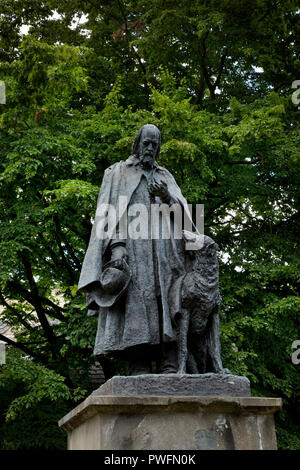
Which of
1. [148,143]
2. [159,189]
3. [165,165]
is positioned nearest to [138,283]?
[159,189]

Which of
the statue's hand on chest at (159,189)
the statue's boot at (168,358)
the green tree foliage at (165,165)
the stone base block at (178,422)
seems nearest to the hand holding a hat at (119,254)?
the statue's hand on chest at (159,189)

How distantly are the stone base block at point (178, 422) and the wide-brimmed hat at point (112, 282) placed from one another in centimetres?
90

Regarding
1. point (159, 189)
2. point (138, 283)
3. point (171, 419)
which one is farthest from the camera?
point (159, 189)

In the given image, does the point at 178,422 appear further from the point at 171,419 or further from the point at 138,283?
the point at 138,283

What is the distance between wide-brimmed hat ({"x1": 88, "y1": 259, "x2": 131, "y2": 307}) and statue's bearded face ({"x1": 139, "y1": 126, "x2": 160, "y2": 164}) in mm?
1167

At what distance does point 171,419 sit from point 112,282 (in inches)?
47.0

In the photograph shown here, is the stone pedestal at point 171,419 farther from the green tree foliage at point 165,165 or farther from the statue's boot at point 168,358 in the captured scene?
the green tree foliage at point 165,165

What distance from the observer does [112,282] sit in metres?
4.69

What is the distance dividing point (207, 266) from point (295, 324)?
246 inches

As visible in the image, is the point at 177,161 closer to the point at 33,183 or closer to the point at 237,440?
the point at 33,183

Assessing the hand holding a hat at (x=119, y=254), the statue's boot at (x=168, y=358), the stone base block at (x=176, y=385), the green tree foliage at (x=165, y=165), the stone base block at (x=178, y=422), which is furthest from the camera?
the green tree foliage at (x=165, y=165)

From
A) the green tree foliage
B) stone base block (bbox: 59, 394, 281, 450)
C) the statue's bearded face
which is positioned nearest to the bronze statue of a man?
the statue's bearded face

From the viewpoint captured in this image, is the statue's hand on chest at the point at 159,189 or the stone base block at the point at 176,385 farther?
the statue's hand on chest at the point at 159,189

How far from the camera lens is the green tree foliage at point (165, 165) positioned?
9.71 metres
